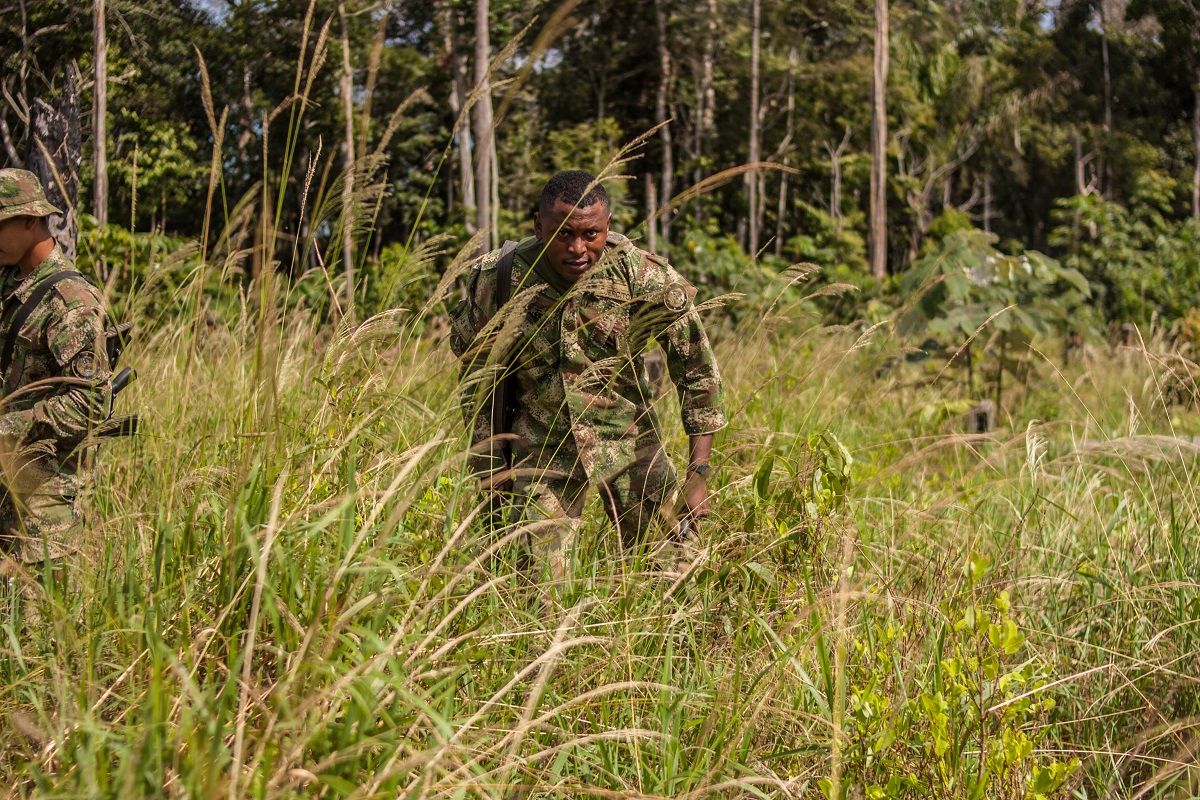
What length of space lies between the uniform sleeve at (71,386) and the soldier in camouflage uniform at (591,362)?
91cm

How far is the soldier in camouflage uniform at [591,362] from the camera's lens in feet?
10.0

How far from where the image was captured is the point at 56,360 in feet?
9.70

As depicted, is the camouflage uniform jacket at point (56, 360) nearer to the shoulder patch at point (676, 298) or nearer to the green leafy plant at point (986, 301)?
the shoulder patch at point (676, 298)

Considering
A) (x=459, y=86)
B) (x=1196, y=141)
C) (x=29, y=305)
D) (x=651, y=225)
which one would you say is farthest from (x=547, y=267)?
(x=1196, y=141)

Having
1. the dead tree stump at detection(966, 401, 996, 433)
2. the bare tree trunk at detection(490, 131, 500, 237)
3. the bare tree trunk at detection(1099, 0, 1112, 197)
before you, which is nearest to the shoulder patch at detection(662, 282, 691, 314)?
the bare tree trunk at detection(490, 131, 500, 237)

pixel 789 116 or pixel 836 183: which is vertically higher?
pixel 789 116

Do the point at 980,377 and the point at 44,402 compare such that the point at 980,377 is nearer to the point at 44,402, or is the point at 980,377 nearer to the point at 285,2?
the point at 44,402

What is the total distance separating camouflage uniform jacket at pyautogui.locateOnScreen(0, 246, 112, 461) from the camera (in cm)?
285

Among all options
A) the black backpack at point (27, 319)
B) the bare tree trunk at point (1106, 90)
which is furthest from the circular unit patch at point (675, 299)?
the bare tree trunk at point (1106, 90)

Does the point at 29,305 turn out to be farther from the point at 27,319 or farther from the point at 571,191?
the point at 571,191

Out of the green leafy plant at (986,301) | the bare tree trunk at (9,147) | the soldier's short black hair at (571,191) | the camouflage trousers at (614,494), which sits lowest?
the camouflage trousers at (614,494)

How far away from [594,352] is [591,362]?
0.22 meters

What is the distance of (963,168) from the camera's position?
122 ft

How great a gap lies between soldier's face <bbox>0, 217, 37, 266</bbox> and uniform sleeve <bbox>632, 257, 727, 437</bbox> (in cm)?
161
